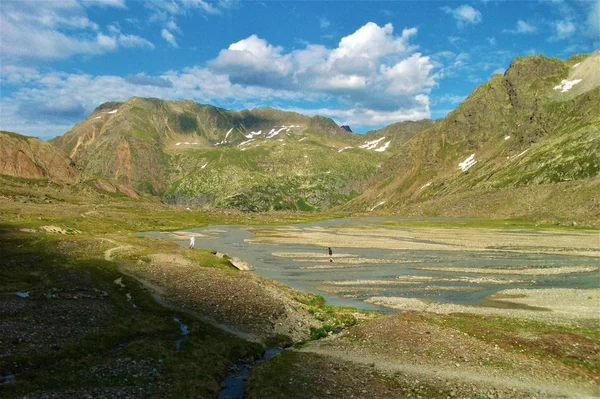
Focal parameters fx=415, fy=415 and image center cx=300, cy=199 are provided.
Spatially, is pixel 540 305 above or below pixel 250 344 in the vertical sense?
below

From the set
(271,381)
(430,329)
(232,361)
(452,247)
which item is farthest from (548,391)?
(452,247)

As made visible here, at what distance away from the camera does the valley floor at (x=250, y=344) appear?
24516 millimetres

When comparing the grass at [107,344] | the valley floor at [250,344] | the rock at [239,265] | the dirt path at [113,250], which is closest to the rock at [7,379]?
the valley floor at [250,344]

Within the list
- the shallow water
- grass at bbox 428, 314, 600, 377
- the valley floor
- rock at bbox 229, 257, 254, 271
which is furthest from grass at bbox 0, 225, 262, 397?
rock at bbox 229, 257, 254, 271

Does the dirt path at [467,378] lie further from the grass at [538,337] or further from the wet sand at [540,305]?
the wet sand at [540,305]

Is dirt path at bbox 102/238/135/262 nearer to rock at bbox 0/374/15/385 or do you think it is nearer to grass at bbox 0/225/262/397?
grass at bbox 0/225/262/397

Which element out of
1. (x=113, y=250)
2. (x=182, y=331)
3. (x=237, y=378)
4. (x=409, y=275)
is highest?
(x=113, y=250)

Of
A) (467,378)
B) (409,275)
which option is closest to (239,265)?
(409,275)

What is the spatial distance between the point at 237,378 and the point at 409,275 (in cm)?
5053

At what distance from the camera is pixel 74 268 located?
52812mm

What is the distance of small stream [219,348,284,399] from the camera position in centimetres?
2519

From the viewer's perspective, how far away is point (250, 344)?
33094mm

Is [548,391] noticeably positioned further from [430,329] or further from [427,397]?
[430,329]

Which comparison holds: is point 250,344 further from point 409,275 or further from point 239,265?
point 409,275
